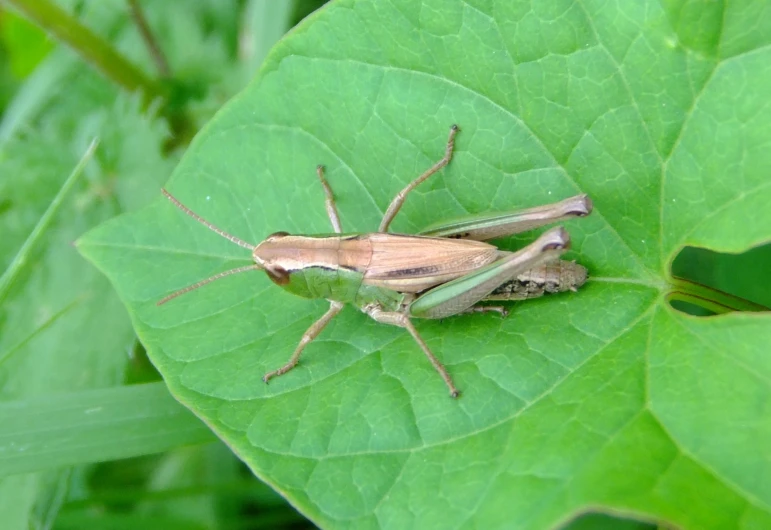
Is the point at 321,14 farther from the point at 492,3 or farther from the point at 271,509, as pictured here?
the point at 271,509

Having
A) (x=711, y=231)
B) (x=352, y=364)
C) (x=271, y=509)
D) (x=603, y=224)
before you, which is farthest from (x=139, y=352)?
(x=711, y=231)

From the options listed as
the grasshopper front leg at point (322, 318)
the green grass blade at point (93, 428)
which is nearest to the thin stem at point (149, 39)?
the grasshopper front leg at point (322, 318)

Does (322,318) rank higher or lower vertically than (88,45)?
lower

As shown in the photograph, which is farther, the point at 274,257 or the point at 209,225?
the point at 209,225

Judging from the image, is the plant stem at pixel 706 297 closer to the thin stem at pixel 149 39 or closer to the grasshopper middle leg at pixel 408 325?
the grasshopper middle leg at pixel 408 325

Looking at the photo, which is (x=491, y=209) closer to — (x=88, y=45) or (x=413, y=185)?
(x=413, y=185)

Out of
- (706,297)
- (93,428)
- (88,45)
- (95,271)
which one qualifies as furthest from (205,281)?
(88,45)

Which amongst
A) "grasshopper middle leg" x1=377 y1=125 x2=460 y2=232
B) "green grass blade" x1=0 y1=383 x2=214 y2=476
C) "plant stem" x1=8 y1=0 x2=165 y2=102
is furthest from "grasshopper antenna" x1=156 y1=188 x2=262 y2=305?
"plant stem" x1=8 y1=0 x2=165 y2=102
